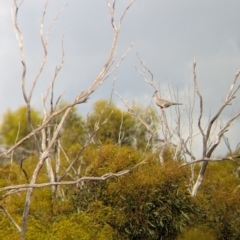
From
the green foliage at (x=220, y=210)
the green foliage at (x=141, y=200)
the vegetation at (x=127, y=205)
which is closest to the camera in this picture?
the vegetation at (x=127, y=205)

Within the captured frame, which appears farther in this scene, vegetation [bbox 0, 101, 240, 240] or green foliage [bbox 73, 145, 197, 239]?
green foliage [bbox 73, 145, 197, 239]

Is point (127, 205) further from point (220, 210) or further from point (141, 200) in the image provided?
point (220, 210)

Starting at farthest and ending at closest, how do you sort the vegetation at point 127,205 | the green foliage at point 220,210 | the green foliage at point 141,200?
the green foliage at point 220,210 < the green foliage at point 141,200 < the vegetation at point 127,205

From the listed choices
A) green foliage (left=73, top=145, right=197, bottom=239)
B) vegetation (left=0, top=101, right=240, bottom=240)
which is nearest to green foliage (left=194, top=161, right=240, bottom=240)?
vegetation (left=0, top=101, right=240, bottom=240)

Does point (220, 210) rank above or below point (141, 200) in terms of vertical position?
above

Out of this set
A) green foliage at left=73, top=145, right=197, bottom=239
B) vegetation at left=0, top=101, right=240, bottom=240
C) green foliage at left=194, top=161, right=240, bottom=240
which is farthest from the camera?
green foliage at left=194, top=161, right=240, bottom=240

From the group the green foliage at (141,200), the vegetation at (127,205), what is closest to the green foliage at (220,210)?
the vegetation at (127,205)

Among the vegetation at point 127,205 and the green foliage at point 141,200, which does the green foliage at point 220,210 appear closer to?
the vegetation at point 127,205

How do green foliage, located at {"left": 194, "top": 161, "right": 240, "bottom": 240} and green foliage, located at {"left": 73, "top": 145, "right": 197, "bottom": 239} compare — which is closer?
green foliage, located at {"left": 73, "top": 145, "right": 197, "bottom": 239}

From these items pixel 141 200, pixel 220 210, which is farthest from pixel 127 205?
pixel 220 210

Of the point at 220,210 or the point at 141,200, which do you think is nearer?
the point at 141,200

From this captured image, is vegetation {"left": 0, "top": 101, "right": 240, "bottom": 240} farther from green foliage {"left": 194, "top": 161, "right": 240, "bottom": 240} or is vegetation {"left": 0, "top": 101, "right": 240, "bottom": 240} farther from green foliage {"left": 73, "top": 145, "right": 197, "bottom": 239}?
green foliage {"left": 194, "top": 161, "right": 240, "bottom": 240}

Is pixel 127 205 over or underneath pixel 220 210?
underneath

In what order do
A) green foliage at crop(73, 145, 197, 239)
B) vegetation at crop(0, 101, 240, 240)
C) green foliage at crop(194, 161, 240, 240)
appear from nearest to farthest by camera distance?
vegetation at crop(0, 101, 240, 240), green foliage at crop(73, 145, 197, 239), green foliage at crop(194, 161, 240, 240)
